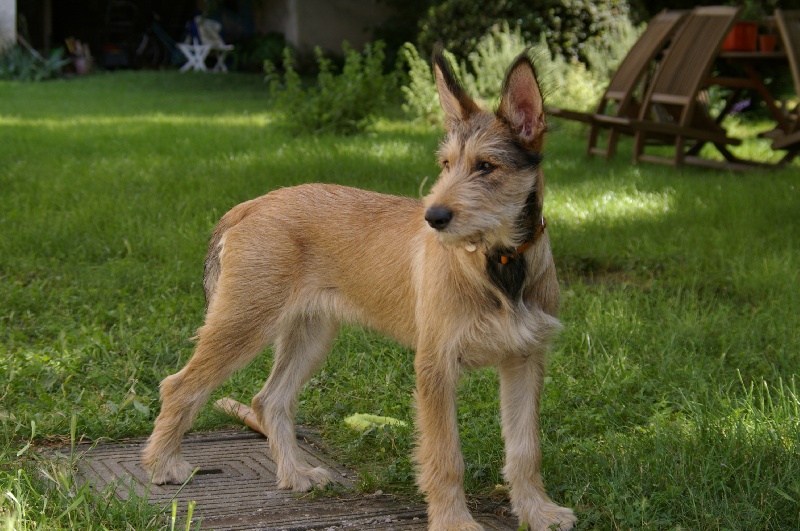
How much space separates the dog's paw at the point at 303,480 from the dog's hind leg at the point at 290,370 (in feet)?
0.52

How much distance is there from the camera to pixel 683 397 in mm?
4742

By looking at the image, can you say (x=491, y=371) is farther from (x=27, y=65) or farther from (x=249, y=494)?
(x=27, y=65)

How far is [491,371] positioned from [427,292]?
1671 mm

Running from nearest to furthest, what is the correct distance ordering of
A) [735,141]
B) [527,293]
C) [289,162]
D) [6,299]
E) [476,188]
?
[476,188] → [527,293] → [6,299] → [289,162] → [735,141]

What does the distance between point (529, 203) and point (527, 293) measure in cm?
35

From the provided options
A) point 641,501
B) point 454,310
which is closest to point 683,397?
point 641,501

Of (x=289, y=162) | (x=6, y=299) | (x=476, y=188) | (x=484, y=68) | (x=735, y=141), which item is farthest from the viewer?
(x=484, y=68)

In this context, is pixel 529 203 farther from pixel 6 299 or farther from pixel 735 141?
pixel 735 141

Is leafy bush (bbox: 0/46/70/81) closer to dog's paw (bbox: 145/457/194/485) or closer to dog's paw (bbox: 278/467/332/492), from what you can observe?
dog's paw (bbox: 145/457/194/485)

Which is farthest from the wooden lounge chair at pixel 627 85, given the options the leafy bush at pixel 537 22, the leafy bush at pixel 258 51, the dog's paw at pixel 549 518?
the leafy bush at pixel 258 51

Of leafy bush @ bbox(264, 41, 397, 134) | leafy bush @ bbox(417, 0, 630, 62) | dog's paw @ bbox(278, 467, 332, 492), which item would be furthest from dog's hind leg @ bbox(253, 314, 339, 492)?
leafy bush @ bbox(417, 0, 630, 62)

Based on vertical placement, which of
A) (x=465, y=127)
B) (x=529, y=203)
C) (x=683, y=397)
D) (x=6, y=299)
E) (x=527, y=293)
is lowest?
(x=6, y=299)

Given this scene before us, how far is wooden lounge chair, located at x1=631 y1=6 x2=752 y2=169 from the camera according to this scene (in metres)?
11.0

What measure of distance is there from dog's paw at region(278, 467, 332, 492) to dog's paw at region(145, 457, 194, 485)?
1.36ft
